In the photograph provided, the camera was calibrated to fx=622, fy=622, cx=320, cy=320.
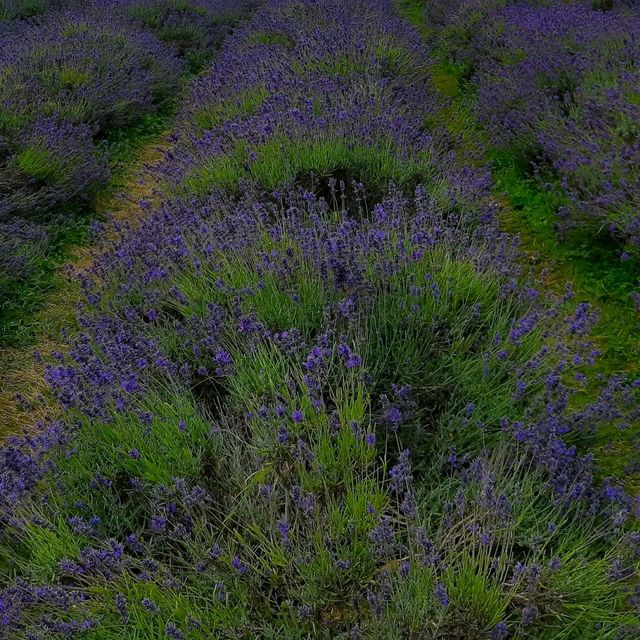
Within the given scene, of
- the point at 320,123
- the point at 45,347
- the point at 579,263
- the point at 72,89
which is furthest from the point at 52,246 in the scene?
the point at 579,263

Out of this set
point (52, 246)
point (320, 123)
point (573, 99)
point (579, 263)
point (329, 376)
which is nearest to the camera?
point (329, 376)

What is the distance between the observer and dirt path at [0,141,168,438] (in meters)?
2.89

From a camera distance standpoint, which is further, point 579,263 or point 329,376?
point 579,263

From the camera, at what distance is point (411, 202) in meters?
3.93

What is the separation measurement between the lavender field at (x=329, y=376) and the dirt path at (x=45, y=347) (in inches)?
0.9

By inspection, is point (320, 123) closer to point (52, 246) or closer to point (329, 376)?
point (52, 246)

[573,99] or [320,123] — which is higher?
[320,123]

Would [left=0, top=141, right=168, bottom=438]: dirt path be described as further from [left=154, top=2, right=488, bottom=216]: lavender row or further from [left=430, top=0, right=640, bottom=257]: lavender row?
[left=430, top=0, right=640, bottom=257]: lavender row

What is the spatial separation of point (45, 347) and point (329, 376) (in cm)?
204

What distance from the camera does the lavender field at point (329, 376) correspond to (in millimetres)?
1669

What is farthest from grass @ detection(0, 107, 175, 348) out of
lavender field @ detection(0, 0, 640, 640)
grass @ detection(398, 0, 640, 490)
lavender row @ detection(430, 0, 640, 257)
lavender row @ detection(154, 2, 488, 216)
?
lavender row @ detection(430, 0, 640, 257)

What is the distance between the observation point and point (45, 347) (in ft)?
11.6

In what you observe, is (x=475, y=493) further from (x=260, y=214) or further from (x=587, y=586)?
(x=260, y=214)

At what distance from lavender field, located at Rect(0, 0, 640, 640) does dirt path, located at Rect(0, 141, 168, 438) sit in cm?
2
